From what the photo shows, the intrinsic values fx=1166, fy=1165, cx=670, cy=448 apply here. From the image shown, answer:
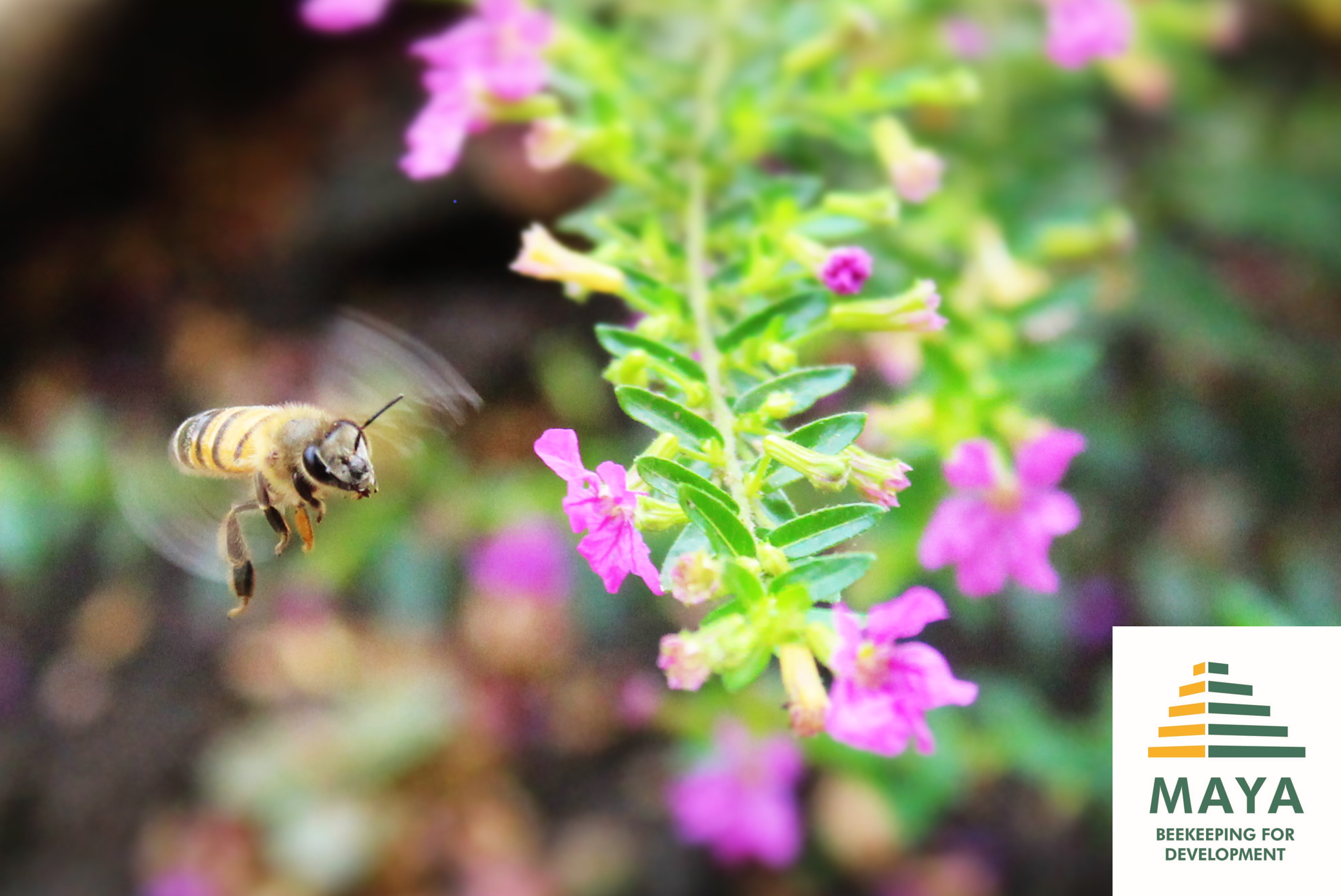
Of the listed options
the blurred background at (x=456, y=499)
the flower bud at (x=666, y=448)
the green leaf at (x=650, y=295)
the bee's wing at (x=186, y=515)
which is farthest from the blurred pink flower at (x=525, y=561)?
the flower bud at (x=666, y=448)

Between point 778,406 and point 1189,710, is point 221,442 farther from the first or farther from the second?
point 1189,710

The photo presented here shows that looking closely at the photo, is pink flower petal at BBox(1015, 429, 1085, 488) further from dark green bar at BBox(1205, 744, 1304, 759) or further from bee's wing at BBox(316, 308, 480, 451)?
bee's wing at BBox(316, 308, 480, 451)

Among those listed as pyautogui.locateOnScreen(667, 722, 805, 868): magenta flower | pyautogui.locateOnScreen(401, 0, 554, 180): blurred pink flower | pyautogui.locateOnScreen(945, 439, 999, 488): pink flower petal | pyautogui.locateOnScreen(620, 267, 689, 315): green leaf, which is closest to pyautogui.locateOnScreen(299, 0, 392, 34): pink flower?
pyautogui.locateOnScreen(401, 0, 554, 180): blurred pink flower

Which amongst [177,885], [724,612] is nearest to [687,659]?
[724,612]

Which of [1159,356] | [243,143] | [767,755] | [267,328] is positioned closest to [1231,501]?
[1159,356]

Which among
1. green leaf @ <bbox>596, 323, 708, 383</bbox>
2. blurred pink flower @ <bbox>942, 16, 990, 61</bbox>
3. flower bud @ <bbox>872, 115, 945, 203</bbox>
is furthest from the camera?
blurred pink flower @ <bbox>942, 16, 990, 61</bbox>

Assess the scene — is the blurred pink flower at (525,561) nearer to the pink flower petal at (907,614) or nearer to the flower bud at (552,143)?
the flower bud at (552,143)
